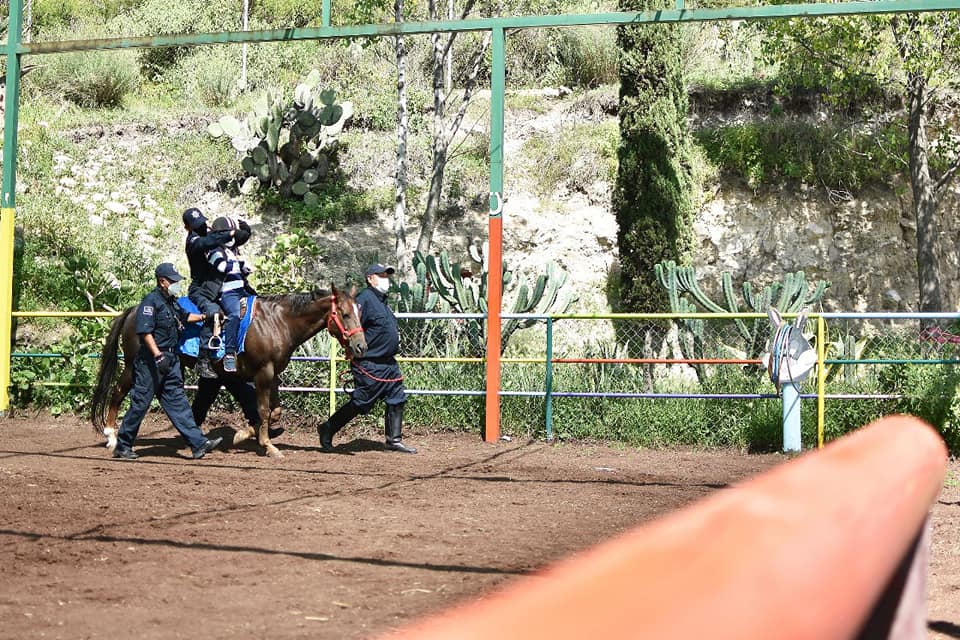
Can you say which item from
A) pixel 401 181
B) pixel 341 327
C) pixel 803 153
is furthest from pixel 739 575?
pixel 803 153

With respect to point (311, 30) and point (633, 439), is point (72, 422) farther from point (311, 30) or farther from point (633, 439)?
point (633, 439)

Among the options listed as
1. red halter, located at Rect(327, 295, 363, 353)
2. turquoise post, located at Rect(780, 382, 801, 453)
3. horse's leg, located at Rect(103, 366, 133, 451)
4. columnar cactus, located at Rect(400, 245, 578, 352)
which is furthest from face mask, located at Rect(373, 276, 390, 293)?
turquoise post, located at Rect(780, 382, 801, 453)

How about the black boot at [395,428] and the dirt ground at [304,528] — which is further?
the black boot at [395,428]

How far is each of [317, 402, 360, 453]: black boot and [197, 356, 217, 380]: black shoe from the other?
4.14 ft

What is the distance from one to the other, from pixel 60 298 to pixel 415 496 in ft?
41.7

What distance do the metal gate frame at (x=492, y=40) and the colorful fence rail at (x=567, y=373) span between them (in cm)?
30

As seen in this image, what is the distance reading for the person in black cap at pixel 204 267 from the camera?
11.2 m

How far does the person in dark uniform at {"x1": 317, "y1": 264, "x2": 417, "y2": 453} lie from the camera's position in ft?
38.7

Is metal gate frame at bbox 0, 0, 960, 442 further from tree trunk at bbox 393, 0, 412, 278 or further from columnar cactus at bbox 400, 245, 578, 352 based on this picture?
tree trunk at bbox 393, 0, 412, 278

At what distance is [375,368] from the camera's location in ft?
38.9

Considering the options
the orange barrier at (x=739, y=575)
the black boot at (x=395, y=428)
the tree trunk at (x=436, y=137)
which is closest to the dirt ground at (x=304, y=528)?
the black boot at (x=395, y=428)

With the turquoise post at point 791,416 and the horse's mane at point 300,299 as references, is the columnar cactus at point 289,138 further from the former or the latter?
the turquoise post at point 791,416

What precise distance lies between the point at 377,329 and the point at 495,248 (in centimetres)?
179

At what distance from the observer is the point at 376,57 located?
28.4 m
